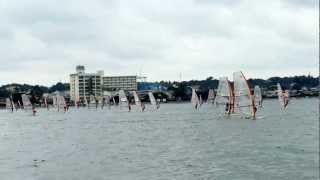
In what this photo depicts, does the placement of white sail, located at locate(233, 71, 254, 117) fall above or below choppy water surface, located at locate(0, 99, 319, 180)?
above

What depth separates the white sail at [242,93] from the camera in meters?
90.1

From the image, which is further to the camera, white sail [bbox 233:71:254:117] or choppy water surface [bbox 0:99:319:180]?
white sail [bbox 233:71:254:117]

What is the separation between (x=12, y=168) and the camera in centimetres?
4269

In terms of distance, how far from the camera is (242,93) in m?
90.4

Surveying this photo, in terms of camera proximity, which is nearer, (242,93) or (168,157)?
(168,157)

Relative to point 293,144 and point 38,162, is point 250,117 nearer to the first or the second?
point 293,144

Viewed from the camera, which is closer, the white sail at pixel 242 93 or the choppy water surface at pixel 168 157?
the choppy water surface at pixel 168 157

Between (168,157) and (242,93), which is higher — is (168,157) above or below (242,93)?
below

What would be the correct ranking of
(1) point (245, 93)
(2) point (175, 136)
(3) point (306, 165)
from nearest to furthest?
(3) point (306, 165), (2) point (175, 136), (1) point (245, 93)

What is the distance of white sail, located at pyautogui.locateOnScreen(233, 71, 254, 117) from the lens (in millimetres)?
90062

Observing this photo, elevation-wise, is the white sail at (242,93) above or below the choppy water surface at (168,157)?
above

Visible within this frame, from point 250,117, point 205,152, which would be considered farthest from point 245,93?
point 205,152

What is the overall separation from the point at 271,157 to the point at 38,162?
15130 mm

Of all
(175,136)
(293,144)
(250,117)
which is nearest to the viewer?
(293,144)
